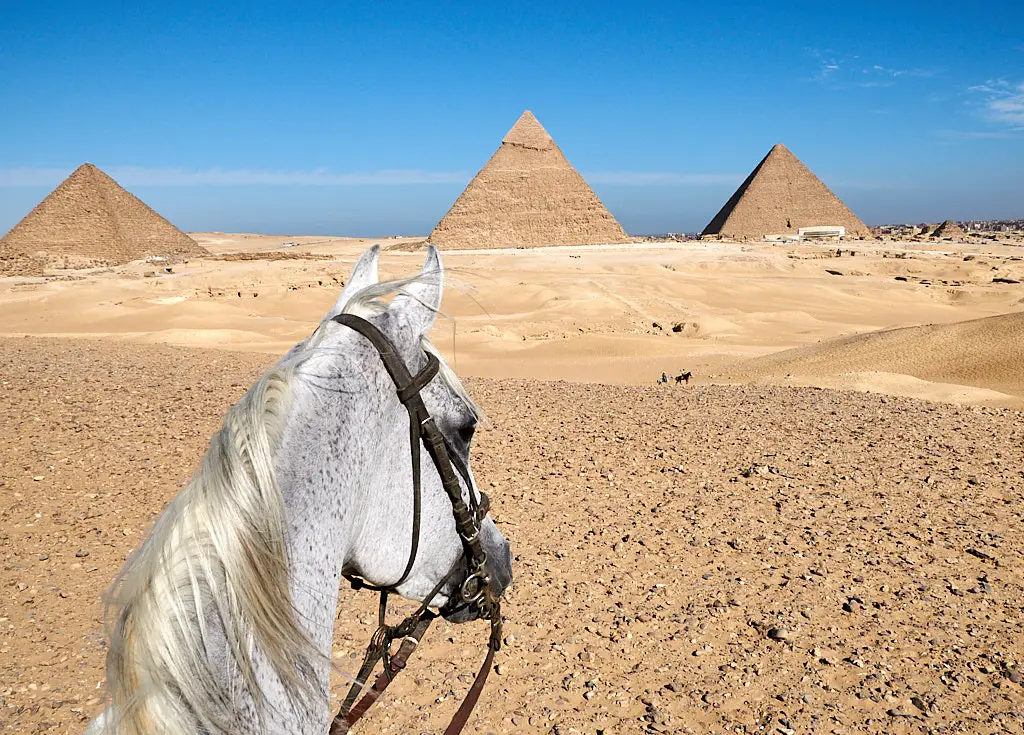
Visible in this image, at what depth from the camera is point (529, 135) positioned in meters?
90.1

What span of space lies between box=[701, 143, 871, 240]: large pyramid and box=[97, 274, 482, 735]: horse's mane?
88.1 m

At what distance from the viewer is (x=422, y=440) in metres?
1.45

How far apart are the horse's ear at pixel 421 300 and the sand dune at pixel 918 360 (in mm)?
9493

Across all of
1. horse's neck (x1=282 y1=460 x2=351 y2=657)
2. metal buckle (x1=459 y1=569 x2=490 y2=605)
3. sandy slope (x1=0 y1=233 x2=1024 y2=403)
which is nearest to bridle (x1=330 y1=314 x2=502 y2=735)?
metal buckle (x1=459 y1=569 x2=490 y2=605)

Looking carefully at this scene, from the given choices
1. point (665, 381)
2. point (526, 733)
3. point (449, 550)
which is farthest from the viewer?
point (665, 381)

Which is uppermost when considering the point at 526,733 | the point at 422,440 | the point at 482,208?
the point at 482,208

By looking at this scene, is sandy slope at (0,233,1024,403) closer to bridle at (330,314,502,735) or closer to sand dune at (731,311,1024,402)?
sand dune at (731,311,1024,402)

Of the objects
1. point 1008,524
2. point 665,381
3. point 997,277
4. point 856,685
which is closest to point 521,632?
point 856,685

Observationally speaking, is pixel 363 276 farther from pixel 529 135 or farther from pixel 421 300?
pixel 529 135

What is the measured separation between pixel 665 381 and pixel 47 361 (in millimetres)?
8601

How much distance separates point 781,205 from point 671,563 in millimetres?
92983

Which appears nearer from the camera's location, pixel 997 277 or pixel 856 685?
pixel 856 685

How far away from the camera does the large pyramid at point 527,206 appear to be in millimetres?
80688

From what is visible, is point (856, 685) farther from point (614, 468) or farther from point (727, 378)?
point (727, 378)
